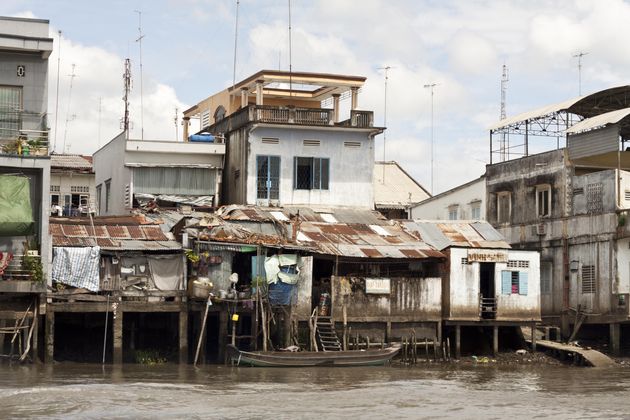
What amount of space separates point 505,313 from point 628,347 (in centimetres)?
616

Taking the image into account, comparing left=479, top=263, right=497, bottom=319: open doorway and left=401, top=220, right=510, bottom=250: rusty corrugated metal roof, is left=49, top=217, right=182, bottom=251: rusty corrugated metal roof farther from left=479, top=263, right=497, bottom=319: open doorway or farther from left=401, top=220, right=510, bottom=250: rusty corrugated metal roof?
left=479, top=263, right=497, bottom=319: open doorway

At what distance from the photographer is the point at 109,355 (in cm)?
4078

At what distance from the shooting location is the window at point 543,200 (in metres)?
49.8

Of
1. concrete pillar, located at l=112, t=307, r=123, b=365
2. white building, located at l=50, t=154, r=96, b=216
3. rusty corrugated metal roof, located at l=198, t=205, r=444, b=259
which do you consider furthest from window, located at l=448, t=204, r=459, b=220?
concrete pillar, located at l=112, t=307, r=123, b=365

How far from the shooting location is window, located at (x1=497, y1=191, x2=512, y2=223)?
52031 millimetres

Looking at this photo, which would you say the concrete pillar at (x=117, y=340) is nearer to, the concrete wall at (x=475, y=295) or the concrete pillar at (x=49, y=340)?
the concrete pillar at (x=49, y=340)

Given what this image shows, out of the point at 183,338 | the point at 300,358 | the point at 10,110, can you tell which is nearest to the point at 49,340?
the point at 183,338

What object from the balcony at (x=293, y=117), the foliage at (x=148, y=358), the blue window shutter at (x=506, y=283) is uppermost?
the balcony at (x=293, y=117)

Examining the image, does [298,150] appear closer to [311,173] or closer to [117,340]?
[311,173]

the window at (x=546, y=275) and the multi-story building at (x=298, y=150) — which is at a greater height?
the multi-story building at (x=298, y=150)

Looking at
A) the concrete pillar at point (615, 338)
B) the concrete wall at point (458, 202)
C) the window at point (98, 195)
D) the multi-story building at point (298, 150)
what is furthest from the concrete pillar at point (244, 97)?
the concrete pillar at point (615, 338)

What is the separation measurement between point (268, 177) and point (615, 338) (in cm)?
1476

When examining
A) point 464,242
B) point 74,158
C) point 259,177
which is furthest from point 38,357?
point 74,158

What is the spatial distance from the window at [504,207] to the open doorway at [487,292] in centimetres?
718
